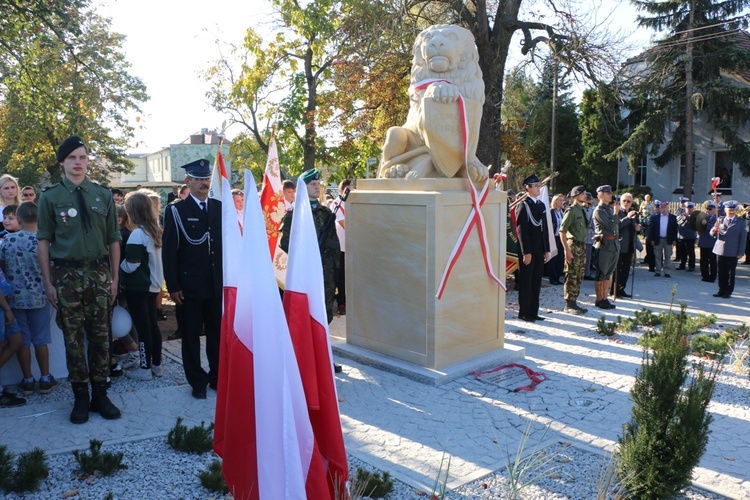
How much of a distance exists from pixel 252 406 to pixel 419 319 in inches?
127

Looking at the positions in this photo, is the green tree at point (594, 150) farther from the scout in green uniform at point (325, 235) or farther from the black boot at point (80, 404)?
the black boot at point (80, 404)

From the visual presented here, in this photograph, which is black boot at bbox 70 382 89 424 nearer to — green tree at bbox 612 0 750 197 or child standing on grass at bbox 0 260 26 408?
child standing on grass at bbox 0 260 26 408

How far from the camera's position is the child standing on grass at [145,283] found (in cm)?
594

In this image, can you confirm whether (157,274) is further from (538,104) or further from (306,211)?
(538,104)

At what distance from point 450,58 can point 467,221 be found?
5.51 feet

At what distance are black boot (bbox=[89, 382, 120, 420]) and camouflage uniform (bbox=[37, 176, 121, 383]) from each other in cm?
7

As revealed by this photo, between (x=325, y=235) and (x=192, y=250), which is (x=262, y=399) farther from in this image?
(x=325, y=235)

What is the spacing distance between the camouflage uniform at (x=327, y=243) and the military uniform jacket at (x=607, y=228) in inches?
194

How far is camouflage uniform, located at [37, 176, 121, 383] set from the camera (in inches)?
183

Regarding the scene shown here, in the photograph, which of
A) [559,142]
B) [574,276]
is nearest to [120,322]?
[574,276]

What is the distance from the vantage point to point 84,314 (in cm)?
479

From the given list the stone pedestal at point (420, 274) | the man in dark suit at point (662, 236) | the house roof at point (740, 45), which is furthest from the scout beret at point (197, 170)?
the house roof at point (740, 45)

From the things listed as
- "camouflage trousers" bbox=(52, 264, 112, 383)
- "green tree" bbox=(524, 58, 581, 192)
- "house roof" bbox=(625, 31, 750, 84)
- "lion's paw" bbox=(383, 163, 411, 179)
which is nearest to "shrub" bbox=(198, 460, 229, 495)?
"camouflage trousers" bbox=(52, 264, 112, 383)

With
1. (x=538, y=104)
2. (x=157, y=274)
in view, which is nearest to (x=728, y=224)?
(x=157, y=274)
